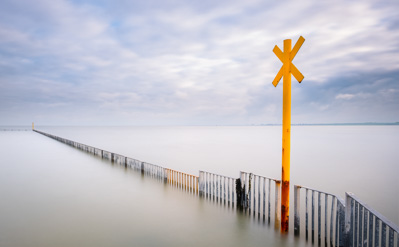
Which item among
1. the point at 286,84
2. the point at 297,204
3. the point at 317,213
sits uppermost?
the point at 286,84

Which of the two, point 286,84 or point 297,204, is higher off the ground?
point 286,84

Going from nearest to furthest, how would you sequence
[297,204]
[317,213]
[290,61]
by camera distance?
[290,61], [297,204], [317,213]

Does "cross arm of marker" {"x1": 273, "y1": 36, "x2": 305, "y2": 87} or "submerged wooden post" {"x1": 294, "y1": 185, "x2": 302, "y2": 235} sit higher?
"cross arm of marker" {"x1": 273, "y1": 36, "x2": 305, "y2": 87}

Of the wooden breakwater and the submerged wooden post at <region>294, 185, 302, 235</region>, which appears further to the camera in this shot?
the submerged wooden post at <region>294, 185, 302, 235</region>

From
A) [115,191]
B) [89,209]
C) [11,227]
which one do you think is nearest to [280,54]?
[89,209]

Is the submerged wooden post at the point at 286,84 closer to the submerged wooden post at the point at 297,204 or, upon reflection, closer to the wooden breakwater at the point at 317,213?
the submerged wooden post at the point at 297,204

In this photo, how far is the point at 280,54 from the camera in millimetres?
8211

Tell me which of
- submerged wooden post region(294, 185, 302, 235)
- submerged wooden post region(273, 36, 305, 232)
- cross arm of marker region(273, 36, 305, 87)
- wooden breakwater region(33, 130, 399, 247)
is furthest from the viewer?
submerged wooden post region(294, 185, 302, 235)

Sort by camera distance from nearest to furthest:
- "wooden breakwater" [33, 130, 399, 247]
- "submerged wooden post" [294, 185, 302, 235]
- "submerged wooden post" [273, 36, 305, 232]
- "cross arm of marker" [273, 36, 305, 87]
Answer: "wooden breakwater" [33, 130, 399, 247] → "cross arm of marker" [273, 36, 305, 87] → "submerged wooden post" [273, 36, 305, 232] → "submerged wooden post" [294, 185, 302, 235]

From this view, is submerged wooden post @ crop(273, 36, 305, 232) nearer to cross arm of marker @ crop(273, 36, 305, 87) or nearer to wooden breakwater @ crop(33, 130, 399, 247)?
cross arm of marker @ crop(273, 36, 305, 87)

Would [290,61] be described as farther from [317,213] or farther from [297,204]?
[317,213]

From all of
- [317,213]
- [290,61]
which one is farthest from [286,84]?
[317,213]

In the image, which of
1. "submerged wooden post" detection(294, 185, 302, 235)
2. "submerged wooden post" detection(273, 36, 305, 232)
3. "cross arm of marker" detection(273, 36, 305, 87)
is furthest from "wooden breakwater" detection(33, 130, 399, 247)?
"cross arm of marker" detection(273, 36, 305, 87)

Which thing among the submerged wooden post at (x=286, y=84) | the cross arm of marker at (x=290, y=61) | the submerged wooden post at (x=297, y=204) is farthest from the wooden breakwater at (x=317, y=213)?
the cross arm of marker at (x=290, y=61)
